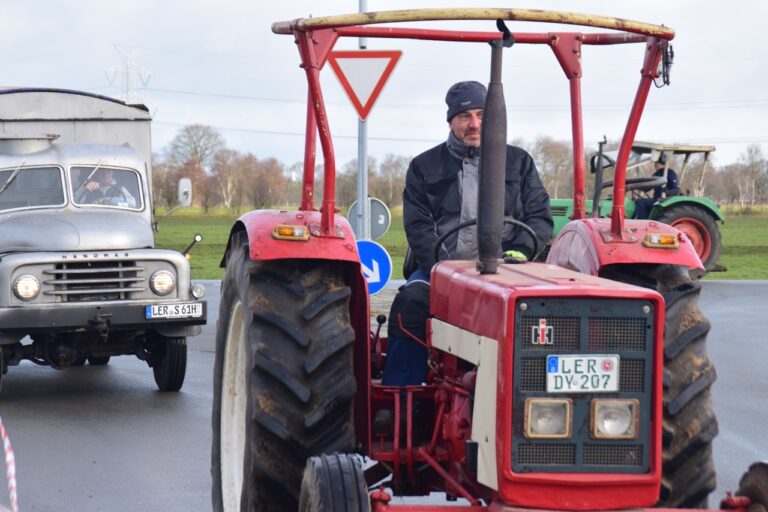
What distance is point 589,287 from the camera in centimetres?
427

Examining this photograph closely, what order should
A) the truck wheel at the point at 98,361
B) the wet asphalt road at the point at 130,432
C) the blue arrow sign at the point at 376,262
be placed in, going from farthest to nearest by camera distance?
the truck wheel at the point at 98,361 < the blue arrow sign at the point at 376,262 < the wet asphalt road at the point at 130,432

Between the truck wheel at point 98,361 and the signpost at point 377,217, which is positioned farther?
the signpost at point 377,217

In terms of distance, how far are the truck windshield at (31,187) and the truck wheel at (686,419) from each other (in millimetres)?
8118

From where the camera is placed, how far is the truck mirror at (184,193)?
12.7m

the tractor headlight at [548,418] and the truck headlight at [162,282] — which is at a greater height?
the tractor headlight at [548,418]

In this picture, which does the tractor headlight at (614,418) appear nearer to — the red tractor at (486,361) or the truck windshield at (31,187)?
the red tractor at (486,361)

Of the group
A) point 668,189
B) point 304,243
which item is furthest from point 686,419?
point 668,189

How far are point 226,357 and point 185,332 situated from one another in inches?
197

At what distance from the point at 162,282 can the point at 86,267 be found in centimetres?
64

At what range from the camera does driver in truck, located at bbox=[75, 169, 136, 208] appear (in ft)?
39.9

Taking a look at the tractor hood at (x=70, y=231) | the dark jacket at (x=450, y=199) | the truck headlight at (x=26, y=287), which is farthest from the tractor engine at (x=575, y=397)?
the tractor hood at (x=70, y=231)

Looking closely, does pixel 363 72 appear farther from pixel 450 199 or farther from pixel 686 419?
pixel 686 419

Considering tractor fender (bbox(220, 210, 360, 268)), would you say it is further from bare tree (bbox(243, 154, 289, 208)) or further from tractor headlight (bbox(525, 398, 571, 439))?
bare tree (bbox(243, 154, 289, 208))

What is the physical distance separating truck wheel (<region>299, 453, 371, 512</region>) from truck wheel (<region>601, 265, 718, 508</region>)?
1.24 metres
